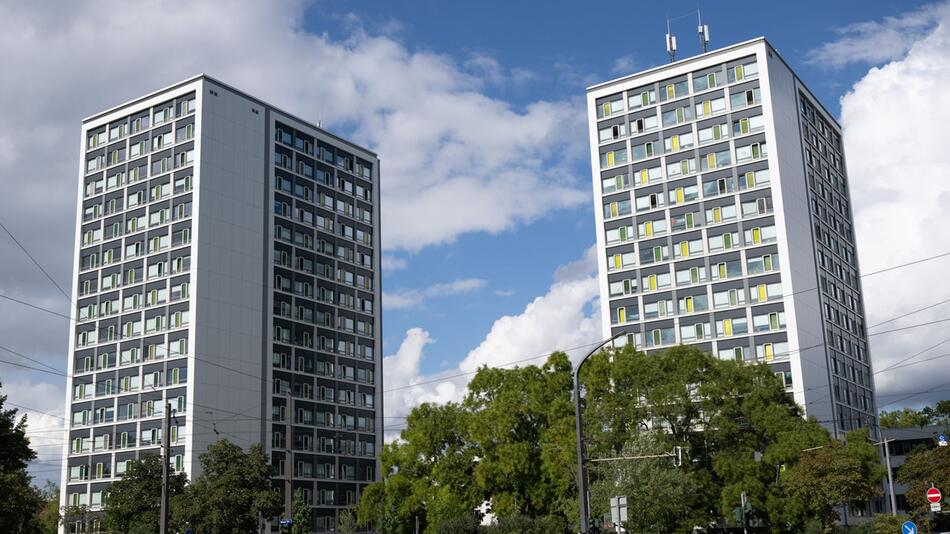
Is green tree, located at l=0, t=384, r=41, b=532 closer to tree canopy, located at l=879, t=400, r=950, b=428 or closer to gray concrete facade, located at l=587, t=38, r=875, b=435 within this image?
gray concrete facade, located at l=587, t=38, r=875, b=435

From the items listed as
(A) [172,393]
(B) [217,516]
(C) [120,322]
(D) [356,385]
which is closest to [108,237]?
(C) [120,322]

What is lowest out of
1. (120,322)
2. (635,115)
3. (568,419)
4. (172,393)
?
(568,419)

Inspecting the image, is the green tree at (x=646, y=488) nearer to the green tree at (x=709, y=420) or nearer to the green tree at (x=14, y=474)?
the green tree at (x=709, y=420)

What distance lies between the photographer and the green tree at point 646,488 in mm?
60438

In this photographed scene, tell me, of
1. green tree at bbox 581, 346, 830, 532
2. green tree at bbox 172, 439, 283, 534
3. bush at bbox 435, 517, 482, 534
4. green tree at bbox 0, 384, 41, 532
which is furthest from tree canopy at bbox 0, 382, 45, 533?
green tree at bbox 581, 346, 830, 532

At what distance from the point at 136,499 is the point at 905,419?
10838 centimetres

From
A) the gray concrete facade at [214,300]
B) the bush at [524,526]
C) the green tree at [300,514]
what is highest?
the gray concrete facade at [214,300]

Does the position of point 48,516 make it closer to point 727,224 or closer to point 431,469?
point 431,469

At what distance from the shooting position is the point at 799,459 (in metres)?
65.3

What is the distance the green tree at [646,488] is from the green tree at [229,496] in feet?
82.3

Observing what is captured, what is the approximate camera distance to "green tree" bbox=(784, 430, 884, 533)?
63.1 m

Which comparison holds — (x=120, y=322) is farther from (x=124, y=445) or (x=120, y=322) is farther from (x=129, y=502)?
(x=129, y=502)

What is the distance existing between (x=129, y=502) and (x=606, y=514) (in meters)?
37.9

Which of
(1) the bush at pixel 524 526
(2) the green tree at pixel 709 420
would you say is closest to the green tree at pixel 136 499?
(1) the bush at pixel 524 526
